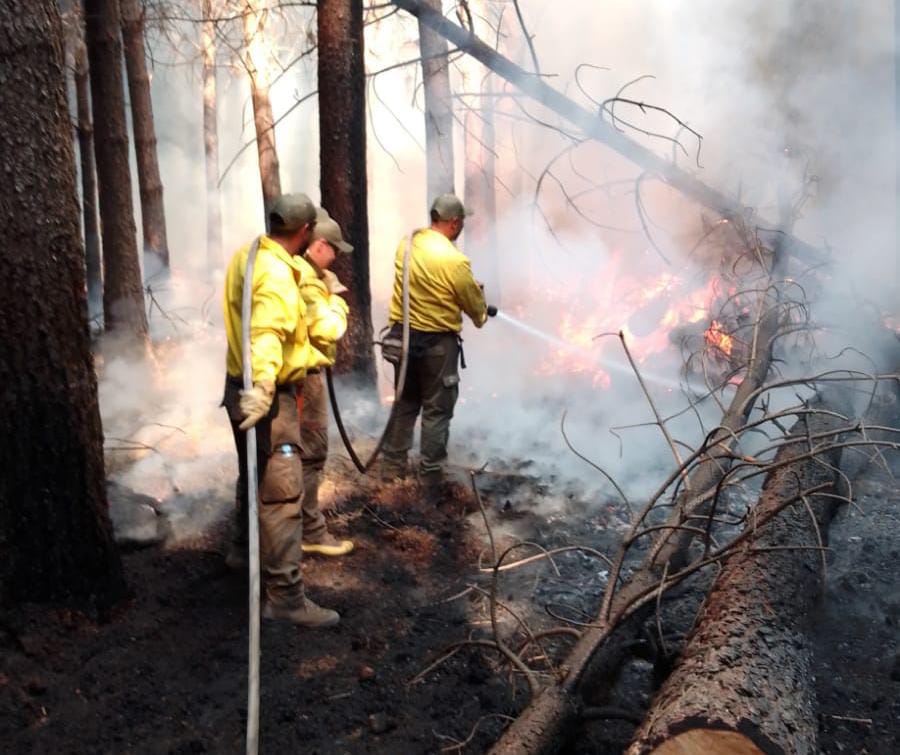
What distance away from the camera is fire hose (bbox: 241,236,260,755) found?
8.09 ft

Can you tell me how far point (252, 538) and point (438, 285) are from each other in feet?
10.6

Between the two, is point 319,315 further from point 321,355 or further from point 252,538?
point 252,538

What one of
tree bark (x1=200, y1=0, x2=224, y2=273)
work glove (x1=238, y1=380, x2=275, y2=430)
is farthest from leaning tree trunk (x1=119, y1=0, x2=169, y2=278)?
tree bark (x1=200, y1=0, x2=224, y2=273)

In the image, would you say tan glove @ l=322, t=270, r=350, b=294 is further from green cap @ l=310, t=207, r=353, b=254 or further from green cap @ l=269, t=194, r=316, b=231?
green cap @ l=269, t=194, r=316, b=231

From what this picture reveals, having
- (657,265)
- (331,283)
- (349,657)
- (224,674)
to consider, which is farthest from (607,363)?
(224,674)

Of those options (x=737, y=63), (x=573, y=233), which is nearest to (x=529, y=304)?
(x=573, y=233)

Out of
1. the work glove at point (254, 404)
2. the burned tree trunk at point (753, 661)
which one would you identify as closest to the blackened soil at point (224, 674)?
the burned tree trunk at point (753, 661)

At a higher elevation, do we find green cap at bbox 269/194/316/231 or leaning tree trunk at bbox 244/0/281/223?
leaning tree trunk at bbox 244/0/281/223

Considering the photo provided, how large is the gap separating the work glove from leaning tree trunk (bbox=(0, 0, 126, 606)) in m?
0.78

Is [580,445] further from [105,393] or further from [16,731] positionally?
[16,731]

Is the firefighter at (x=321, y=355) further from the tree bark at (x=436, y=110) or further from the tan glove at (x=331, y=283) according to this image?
the tree bark at (x=436, y=110)

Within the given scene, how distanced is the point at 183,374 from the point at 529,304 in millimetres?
6684

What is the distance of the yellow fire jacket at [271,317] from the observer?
3.59 m

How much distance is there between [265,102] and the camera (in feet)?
39.8
